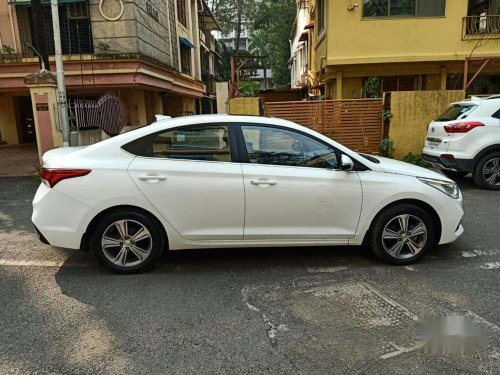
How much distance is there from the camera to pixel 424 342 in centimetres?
299

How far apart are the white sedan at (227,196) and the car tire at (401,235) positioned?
10 mm

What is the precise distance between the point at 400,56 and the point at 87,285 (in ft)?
38.2

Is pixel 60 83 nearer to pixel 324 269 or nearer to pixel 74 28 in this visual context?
pixel 74 28

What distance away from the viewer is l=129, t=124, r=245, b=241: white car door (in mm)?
3975

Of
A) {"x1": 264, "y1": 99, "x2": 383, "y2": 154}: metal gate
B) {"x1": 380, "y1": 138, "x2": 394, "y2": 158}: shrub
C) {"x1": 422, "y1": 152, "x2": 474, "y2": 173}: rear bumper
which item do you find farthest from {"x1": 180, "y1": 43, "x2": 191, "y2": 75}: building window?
{"x1": 422, "y1": 152, "x2": 474, "y2": 173}: rear bumper

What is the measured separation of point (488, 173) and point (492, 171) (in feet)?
0.27

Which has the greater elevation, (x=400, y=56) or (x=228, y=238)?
(x=400, y=56)

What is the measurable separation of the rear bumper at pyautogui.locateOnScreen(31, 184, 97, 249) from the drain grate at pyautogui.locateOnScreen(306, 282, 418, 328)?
223 centimetres

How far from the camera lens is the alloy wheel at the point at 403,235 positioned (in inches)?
168

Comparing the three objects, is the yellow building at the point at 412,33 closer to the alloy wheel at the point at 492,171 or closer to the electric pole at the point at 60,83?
the alloy wheel at the point at 492,171

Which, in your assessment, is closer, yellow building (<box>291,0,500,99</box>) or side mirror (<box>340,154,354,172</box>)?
side mirror (<box>340,154,354,172</box>)

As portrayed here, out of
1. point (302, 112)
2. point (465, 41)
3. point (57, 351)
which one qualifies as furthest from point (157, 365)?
point (465, 41)

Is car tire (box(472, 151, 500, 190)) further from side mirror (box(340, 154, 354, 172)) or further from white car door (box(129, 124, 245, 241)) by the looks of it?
white car door (box(129, 124, 245, 241))

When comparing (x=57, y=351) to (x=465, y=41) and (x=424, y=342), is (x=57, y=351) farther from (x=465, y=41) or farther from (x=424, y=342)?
(x=465, y=41)
